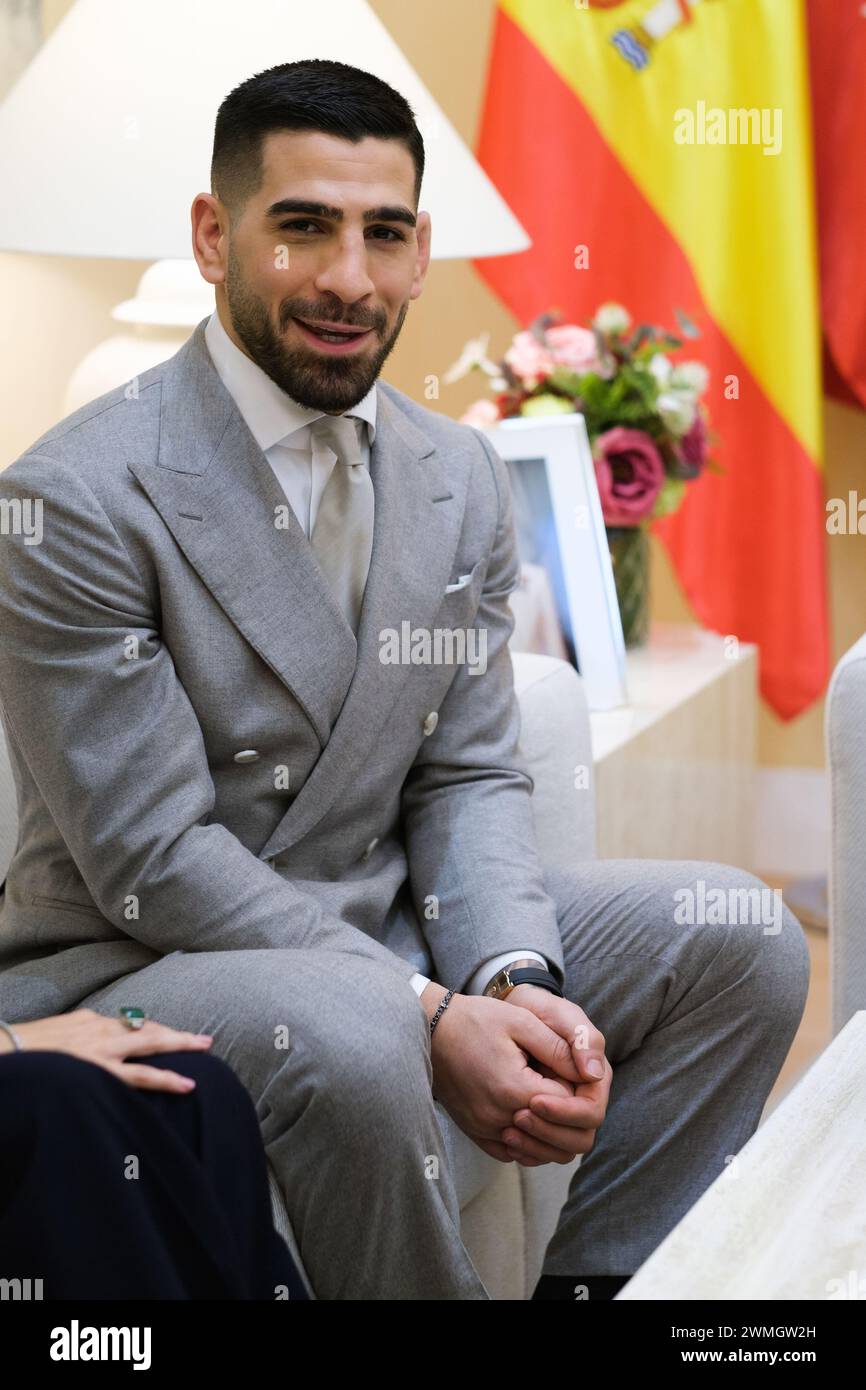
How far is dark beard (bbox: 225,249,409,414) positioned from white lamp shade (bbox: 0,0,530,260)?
230mm

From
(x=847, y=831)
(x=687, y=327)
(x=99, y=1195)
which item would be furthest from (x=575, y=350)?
(x=99, y=1195)

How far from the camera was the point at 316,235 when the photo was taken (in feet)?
4.42

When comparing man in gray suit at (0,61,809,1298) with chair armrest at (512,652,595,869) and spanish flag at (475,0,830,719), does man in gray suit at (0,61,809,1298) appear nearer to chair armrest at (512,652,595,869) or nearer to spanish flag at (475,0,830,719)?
chair armrest at (512,652,595,869)

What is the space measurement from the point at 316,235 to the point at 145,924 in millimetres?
536

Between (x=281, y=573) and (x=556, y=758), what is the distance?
1.56 feet

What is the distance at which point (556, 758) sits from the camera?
172 centimetres

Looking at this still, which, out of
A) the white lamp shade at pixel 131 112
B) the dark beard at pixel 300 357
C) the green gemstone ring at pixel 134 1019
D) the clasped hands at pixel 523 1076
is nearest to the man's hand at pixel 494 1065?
the clasped hands at pixel 523 1076

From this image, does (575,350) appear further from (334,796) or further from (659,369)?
(334,796)

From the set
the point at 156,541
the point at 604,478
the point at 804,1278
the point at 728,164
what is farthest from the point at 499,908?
the point at 728,164

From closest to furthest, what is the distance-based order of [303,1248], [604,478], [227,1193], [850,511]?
[227,1193]
[303,1248]
[604,478]
[850,511]

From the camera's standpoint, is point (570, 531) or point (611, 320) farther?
point (611, 320)

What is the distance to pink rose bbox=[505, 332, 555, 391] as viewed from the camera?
2.34 metres

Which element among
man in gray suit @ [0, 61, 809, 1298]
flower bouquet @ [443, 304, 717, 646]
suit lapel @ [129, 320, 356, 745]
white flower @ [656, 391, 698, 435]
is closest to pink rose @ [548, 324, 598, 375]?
flower bouquet @ [443, 304, 717, 646]

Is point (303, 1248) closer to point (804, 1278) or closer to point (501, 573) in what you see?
point (804, 1278)
